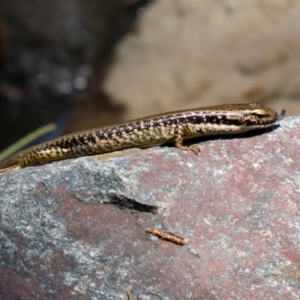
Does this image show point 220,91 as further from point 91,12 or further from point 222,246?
point 222,246

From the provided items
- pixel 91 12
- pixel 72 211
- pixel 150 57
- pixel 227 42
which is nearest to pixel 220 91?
pixel 227 42

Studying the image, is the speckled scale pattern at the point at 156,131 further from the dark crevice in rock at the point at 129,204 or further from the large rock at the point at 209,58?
the large rock at the point at 209,58

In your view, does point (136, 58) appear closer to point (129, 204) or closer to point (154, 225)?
A: point (129, 204)

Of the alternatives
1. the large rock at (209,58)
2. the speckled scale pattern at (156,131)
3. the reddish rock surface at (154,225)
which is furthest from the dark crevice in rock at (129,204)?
the large rock at (209,58)

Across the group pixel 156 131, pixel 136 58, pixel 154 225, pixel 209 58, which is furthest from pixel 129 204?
pixel 136 58

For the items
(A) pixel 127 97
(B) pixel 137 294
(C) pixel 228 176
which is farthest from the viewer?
(A) pixel 127 97

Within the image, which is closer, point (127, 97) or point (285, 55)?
point (285, 55)
